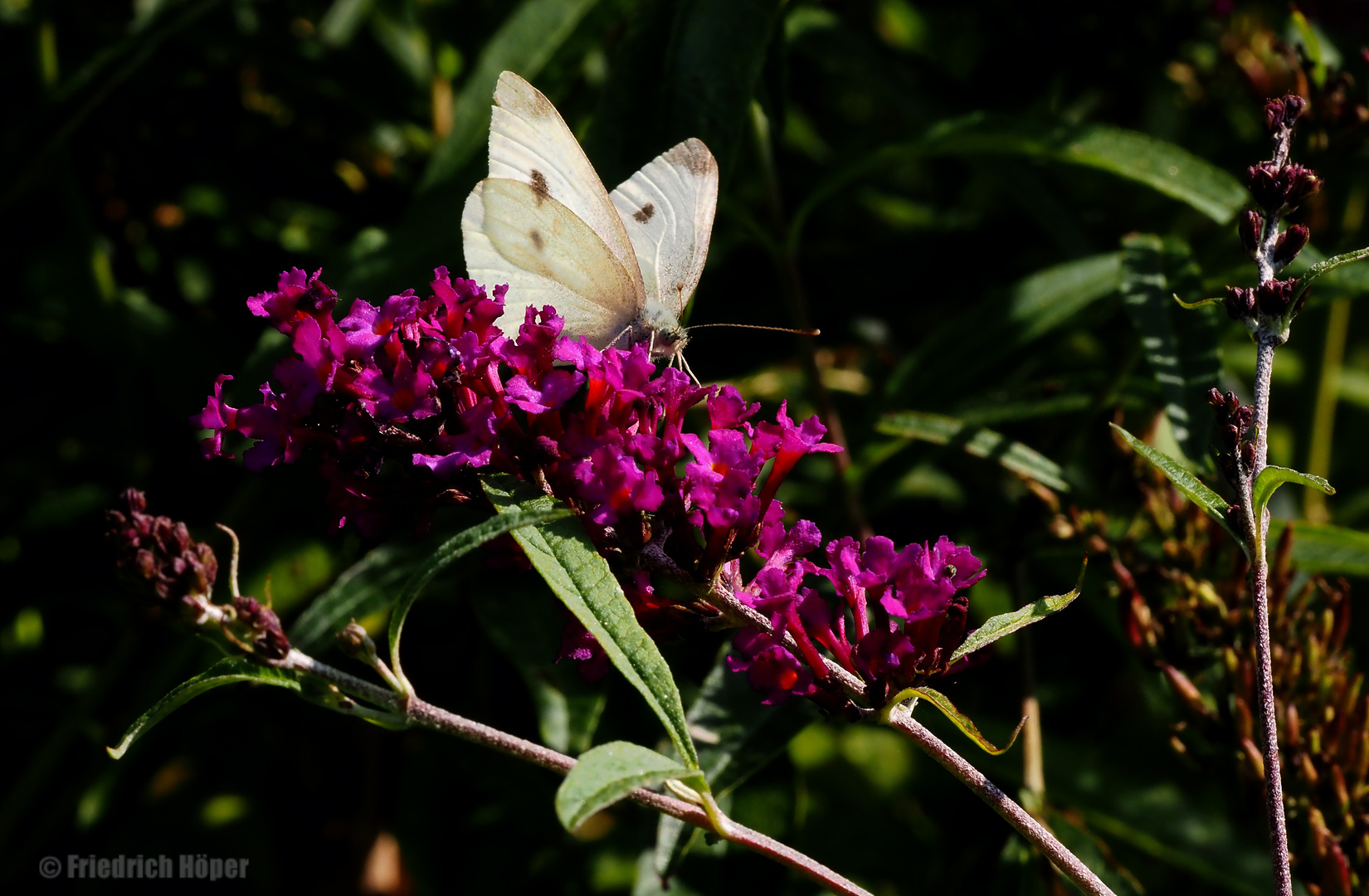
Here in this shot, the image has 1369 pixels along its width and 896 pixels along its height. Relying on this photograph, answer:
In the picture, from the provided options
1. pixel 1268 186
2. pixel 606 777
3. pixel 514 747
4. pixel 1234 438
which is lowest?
pixel 514 747

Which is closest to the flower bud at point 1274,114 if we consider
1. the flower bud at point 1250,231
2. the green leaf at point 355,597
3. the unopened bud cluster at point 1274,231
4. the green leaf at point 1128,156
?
the unopened bud cluster at point 1274,231

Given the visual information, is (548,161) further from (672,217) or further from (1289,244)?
(1289,244)

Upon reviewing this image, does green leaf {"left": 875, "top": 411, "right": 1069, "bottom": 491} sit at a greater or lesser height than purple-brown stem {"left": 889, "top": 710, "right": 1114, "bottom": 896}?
greater

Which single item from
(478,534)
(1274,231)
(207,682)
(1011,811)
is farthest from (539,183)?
(1011,811)

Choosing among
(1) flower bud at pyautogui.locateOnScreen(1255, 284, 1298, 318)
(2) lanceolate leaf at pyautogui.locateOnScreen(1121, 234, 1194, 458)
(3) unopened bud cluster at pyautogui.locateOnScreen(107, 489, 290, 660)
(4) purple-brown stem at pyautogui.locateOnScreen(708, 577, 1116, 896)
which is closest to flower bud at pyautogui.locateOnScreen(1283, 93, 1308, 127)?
(1) flower bud at pyautogui.locateOnScreen(1255, 284, 1298, 318)

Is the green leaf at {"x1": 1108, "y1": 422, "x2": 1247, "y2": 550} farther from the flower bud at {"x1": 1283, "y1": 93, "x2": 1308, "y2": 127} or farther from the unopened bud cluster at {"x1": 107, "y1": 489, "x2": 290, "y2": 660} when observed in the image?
the unopened bud cluster at {"x1": 107, "y1": 489, "x2": 290, "y2": 660}

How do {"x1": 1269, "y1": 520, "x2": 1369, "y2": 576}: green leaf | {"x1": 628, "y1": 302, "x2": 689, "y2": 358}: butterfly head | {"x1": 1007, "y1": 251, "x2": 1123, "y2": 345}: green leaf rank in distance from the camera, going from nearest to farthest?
{"x1": 1269, "y1": 520, "x2": 1369, "y2": 576}: green leaf → {"x1": 628, "y1": 302, "x2": 689, "y2": 358}: butterfly head → {"x1": 1007, "y1": 251, "x2": 1123, "y2": 345}: green leaf
